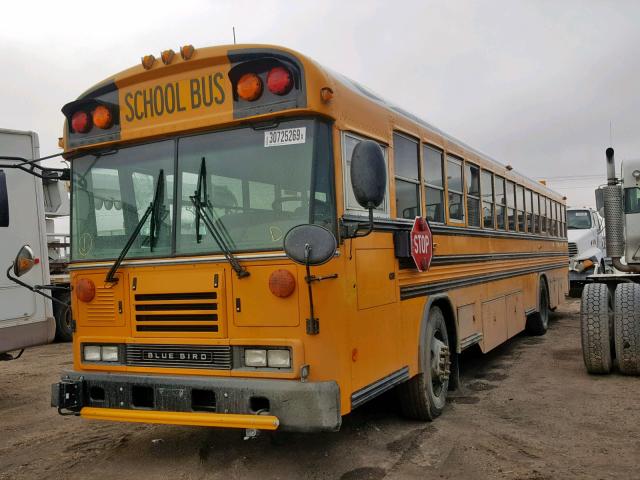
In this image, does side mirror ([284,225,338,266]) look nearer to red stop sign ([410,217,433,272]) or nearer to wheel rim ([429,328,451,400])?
red stop sign ([410,217,433,272])

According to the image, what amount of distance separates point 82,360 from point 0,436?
166 centimetres

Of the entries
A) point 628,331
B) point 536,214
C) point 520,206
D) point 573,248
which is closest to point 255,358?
point 628,331

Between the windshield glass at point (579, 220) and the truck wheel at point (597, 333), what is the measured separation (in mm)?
11463

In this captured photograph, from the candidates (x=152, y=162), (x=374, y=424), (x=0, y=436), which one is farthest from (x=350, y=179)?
(x=0, y=436)

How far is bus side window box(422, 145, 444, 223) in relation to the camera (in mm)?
5457

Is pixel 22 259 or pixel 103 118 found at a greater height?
pixel 103 118

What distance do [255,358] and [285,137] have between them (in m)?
1.35

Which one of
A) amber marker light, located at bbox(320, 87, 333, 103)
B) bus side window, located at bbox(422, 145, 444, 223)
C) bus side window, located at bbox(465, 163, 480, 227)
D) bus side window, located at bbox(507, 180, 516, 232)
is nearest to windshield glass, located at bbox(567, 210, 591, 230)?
bus side window, located at bbox(507, 180, 516, 232)

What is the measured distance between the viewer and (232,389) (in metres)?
3.73

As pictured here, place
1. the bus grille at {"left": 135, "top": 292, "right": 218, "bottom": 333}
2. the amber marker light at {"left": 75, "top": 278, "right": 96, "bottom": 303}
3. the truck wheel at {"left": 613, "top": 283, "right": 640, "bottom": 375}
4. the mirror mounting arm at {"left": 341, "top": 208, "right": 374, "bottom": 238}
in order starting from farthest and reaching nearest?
the truck wheel at {"left": 613, "top": 283, "right": 640, "bottom": 375} < the amber marker light at {"left": 75, "top": 278, "right": 96, "bottom": 303} < the bus grille at {"left": 135, "top": 292, "right": 218, "bottom": 333} < the mirror mounting arm at {"left": 341, "top": 208, "right": 374, "bottom": 238}

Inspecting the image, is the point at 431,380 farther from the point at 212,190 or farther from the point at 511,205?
the point at 511,205

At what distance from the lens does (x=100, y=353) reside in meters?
4.33

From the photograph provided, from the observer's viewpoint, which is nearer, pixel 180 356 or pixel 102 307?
pixel 180 356

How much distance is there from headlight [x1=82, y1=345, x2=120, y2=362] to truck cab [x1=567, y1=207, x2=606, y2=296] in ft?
46.5
